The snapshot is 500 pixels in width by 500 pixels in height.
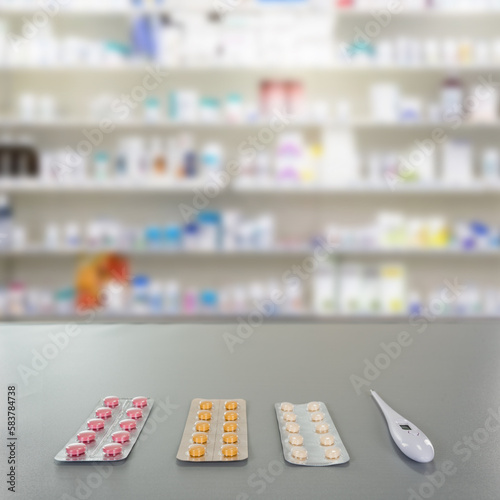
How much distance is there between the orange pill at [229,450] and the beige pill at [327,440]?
0.09 metres

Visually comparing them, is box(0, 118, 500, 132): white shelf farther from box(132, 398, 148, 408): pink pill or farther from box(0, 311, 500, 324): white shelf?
box(132, 398, 148, 408): pink pill

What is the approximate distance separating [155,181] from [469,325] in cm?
222

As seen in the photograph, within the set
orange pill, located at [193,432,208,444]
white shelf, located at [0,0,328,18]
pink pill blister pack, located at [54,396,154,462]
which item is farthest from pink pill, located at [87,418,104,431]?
white shelf, located at [0,0,328,18]

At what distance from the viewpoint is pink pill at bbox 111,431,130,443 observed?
58 cm

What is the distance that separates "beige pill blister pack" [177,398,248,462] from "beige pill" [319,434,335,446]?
7cm

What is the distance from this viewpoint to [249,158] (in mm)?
3229

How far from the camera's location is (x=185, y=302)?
326 cm

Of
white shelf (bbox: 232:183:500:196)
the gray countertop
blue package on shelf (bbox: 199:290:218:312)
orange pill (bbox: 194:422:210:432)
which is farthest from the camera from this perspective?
blue package on shelf (bbox: 199:290:218:312)

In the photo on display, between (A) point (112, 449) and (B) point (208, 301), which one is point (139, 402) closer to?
(A) point (112, 449)

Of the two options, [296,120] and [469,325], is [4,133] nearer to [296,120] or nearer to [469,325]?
[296,120]

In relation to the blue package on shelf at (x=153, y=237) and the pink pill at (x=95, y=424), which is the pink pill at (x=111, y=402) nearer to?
the pink pill at (x=95, y=424)

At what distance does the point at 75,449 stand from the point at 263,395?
0.26 m

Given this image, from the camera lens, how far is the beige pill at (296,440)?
58cm

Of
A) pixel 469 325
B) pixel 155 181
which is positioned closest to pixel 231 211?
pixel 155 181
